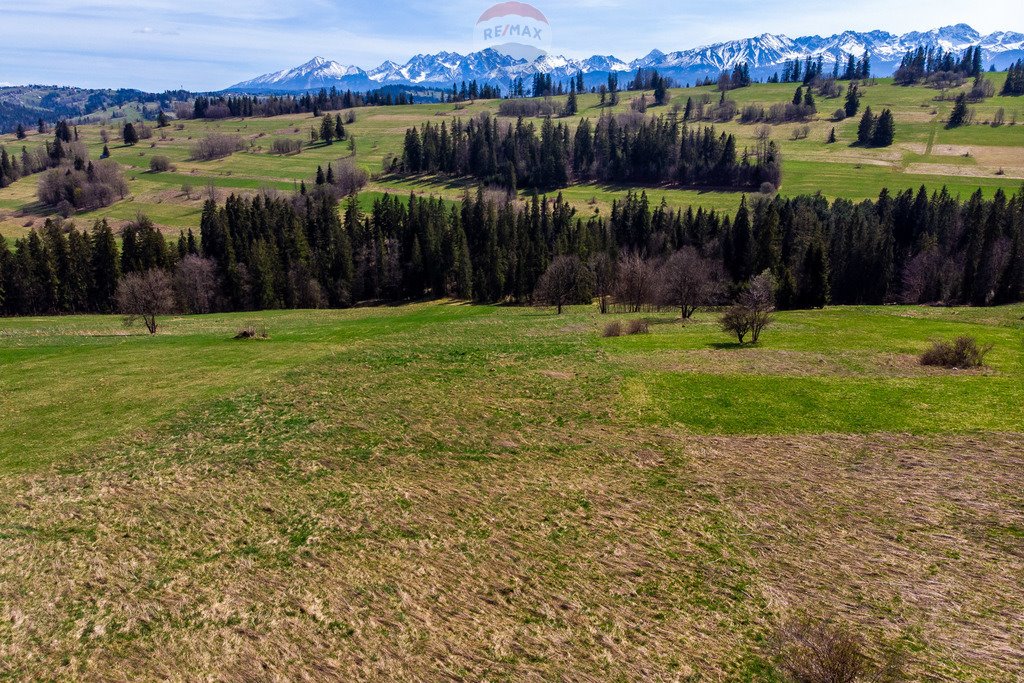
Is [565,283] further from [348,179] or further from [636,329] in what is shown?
[348,179]

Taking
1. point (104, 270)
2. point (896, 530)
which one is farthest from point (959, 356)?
point (104, 270)

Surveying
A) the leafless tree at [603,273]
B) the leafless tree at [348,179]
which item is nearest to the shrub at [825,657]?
the leafless tree at [603,273]

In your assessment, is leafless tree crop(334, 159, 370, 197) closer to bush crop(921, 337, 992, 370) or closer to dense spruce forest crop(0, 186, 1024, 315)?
dense spruce forest crop(0, 186, 1024, 315)

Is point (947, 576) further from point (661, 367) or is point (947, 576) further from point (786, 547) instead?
point (661, 367)

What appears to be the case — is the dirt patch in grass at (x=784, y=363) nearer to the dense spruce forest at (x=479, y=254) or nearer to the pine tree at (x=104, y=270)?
the dense spruce forest at (x=479, y=254)

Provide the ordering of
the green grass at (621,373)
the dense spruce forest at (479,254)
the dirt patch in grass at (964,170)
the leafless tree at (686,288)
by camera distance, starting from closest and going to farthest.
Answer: the green grass at (621,373) → the leafless tree at (686,288) → the dense spruce forest at (479,254) → the dirt patch in grass at (964,170)

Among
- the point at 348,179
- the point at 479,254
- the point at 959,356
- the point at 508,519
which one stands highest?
the point at 348,179

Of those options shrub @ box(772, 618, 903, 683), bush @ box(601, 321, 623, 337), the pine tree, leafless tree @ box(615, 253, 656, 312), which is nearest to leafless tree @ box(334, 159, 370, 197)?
the pine tree
